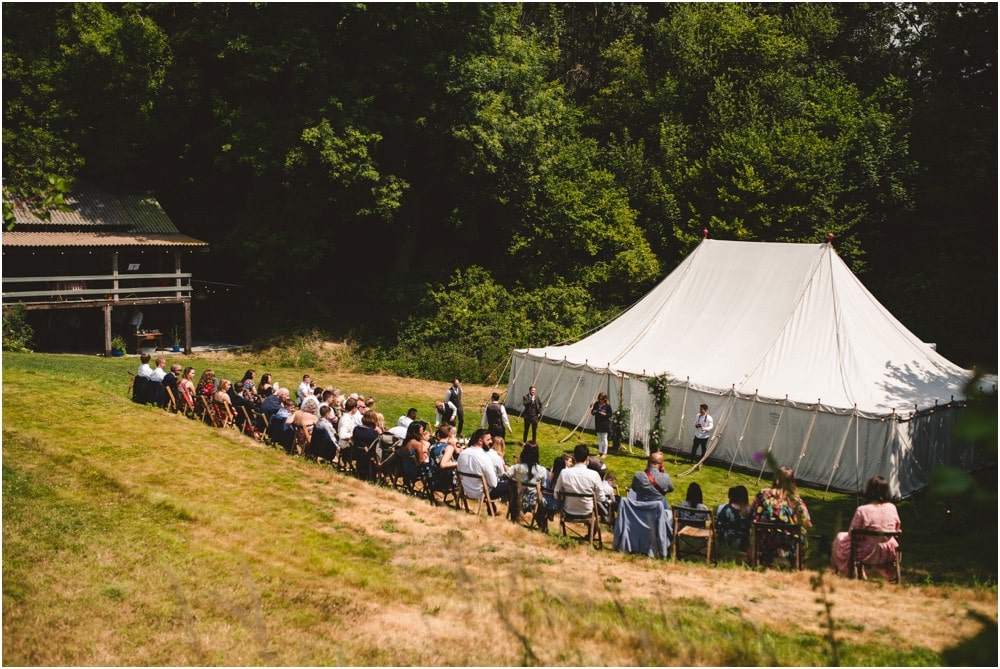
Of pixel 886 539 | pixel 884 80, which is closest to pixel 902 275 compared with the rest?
pixel 884 80

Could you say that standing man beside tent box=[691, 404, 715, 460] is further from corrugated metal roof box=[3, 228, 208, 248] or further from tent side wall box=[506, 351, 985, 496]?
corrugated metal roof box=[3, 228, 208, 248]

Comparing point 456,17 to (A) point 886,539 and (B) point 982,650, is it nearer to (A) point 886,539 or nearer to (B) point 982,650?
(A) point 886,539

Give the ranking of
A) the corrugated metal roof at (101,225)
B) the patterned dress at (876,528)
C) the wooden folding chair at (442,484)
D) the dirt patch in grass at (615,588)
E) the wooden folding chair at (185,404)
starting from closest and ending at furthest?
the dirt patch in grass at (615,588) < the patterned dress at (876,528) < the wooden folding chair at (442,484) < the wooden folding chair at (185,404) < the corrugated metal roof at (101,225)

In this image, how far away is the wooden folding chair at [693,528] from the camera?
916cm

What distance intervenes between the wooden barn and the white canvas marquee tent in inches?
461

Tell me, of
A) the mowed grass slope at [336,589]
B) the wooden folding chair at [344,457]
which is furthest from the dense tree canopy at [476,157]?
the mowed grass slope at [336,589]

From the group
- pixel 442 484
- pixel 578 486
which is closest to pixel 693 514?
pixel 578 486

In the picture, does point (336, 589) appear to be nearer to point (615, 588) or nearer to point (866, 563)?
point (615, 588)

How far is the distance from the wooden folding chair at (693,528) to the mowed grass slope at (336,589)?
0.57m

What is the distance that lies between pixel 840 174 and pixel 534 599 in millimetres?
27550

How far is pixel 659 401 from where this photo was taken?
1698 centimetres

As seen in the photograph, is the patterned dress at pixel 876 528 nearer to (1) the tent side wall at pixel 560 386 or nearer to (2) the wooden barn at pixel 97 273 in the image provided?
(1) the tent side wall at pixel 560 386

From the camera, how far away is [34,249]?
75.2ft

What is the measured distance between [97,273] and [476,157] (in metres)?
12.3
